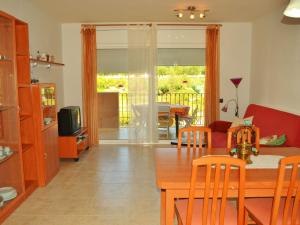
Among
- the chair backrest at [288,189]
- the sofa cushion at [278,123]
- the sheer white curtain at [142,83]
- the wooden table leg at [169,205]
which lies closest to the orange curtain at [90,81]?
the sheer white curtain at [142,83]

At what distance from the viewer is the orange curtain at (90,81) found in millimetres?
5227

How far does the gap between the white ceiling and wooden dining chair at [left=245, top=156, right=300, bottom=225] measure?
2.99m

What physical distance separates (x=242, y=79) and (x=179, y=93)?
4.96 ft

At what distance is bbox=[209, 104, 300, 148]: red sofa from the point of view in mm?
3312

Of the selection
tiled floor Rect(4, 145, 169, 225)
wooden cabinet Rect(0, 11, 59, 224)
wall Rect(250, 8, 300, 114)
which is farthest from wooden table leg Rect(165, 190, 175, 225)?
wall Rect(250, 8, 300, 114)

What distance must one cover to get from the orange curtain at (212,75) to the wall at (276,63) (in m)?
0.74

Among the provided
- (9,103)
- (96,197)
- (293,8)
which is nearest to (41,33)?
(9,103)

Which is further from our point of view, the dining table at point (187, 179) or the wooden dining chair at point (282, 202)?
the dining table at point (187, 179)

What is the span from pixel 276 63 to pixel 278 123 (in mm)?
1178

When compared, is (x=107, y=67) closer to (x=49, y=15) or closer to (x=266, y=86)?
(x=49, y=15)

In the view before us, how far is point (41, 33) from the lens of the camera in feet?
14.0

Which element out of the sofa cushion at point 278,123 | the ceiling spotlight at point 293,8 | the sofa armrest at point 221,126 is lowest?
the sofa armrest at point 221,126

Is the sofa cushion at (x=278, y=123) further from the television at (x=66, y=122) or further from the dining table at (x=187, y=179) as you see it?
the television at (x=66, y=122)

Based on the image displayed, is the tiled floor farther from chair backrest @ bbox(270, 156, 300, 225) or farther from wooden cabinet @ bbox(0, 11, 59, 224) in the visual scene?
chair backrest @ bbox(270, 156, 300, 225)
